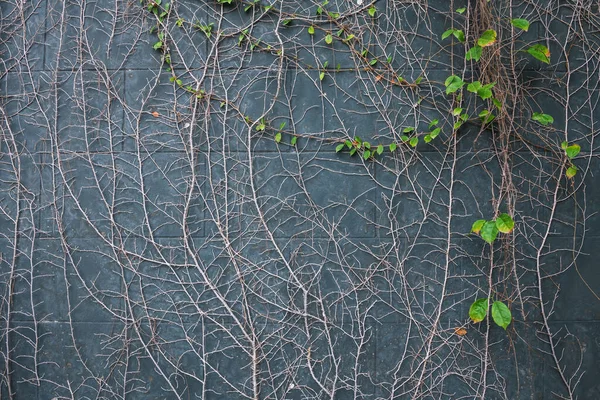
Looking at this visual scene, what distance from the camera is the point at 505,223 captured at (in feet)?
8.33

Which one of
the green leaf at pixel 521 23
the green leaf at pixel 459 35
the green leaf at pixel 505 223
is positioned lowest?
the green leaf at pixel 505 223

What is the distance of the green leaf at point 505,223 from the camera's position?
2.52m

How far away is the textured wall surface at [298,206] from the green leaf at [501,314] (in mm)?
152

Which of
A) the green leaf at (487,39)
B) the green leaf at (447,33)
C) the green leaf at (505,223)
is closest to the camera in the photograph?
the green leaf at (505,223)

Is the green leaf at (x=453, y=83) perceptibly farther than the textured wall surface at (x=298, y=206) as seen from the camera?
No

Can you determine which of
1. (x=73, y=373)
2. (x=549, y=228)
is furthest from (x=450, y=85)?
(x=73, y=373)

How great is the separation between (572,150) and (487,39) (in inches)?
24.0

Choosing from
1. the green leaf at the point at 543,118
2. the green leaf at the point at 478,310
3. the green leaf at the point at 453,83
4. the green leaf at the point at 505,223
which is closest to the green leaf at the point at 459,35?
the green leaf at the point at 453,83

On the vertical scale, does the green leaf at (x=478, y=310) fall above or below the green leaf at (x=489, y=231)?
below

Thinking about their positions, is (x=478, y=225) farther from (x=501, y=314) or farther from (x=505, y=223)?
(x=501, y=314)

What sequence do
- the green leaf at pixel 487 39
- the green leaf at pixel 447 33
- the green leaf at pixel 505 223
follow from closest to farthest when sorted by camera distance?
the green leaf at pixel 505 223 < the green leaf at pixel 487 39 < the green leaf at pixel 447 33

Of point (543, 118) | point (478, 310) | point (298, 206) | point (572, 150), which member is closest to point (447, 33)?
point (543, 118)

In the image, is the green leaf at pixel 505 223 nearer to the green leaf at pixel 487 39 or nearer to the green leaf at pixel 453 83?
the green leaf at pixel 453 83

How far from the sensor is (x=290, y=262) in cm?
279
